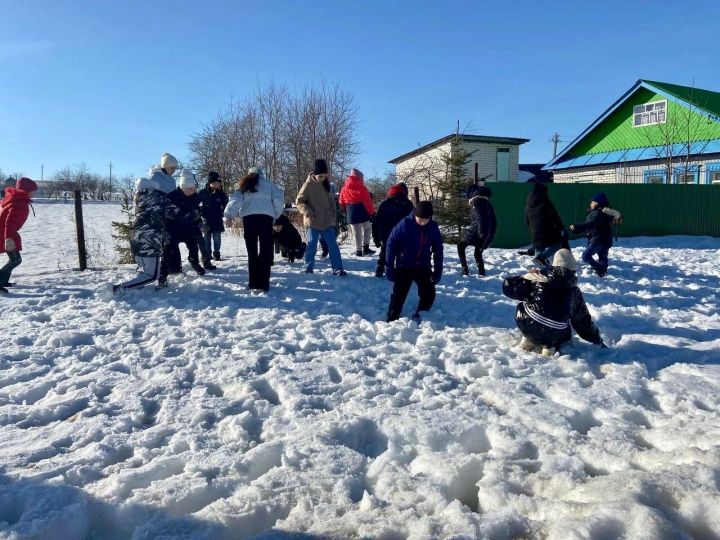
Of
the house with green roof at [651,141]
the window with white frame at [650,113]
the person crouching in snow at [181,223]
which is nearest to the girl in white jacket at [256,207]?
the person crouching in snow at [181,223]

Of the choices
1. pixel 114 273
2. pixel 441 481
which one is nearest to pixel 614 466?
pixel 441 481

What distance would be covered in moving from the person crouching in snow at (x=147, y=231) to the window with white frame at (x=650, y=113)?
2317 centimetres

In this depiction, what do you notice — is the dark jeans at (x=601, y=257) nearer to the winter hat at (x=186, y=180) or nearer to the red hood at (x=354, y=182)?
the red hood at (x=354, y=182)

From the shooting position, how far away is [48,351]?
16.5 feet

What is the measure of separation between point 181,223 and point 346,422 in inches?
198

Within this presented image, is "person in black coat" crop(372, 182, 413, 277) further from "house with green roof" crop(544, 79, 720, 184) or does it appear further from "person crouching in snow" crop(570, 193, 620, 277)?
"house with green roof" crop(544, 79, 720, 184)

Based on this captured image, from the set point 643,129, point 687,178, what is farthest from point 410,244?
point 643,129

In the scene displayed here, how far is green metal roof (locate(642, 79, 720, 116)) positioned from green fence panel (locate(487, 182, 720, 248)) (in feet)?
22.2

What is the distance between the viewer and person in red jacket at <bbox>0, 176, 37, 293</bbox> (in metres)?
7.31

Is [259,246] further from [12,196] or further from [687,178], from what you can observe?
[687,178]

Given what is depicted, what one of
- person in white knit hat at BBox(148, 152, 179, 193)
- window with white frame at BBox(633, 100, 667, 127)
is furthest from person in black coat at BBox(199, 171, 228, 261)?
window with white frame at BBox(633, 100, 667, 127)

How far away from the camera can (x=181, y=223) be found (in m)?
7.49

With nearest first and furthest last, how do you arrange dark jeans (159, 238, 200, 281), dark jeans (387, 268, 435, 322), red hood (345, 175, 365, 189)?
dark jeans (387, 268, 435, 322) → dark jeans (159, 238, 200, 281) → red hood (345, 175, 365, 189)

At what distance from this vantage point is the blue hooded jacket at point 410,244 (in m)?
5.87
